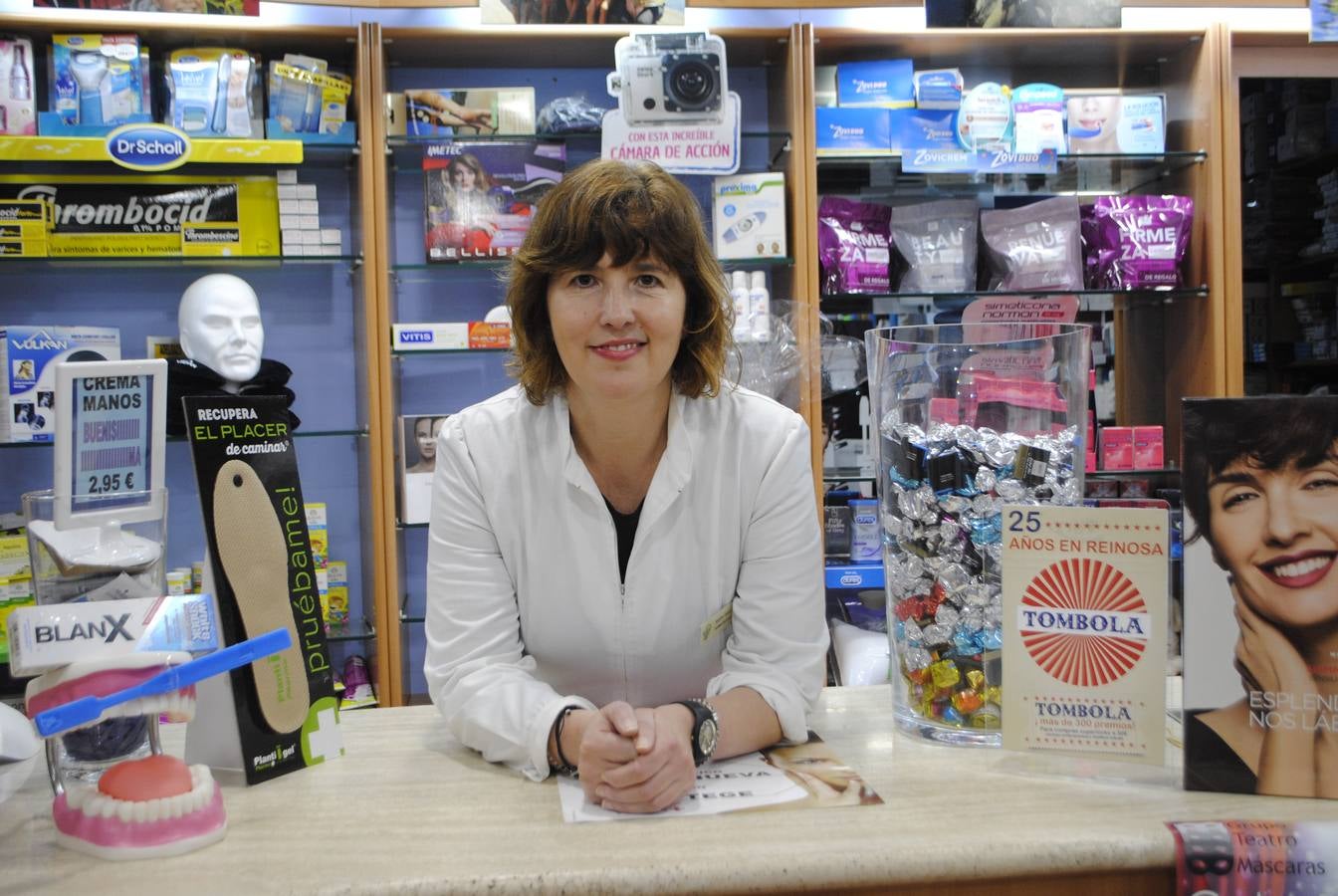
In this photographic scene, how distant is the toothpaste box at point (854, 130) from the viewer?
10.6ft

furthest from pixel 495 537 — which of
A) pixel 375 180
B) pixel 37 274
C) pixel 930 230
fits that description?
pixel 37 274

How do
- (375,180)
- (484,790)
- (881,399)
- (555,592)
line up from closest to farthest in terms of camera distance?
(484,790) → (881,399) → (555,592) → (375,180)

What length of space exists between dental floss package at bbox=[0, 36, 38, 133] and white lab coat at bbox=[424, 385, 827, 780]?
228 centimetres

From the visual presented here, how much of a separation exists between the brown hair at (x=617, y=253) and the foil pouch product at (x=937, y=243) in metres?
1.79

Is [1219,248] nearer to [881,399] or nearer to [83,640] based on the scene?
[881,399]

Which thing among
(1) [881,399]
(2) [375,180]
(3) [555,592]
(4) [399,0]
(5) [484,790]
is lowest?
(5) [484,790]

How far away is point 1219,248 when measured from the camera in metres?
3.21

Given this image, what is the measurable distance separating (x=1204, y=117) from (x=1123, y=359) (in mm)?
773

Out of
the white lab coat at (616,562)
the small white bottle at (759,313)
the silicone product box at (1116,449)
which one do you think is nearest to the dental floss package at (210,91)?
the small white bottle at (759,313)

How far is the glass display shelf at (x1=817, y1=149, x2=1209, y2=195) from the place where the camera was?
3277mm

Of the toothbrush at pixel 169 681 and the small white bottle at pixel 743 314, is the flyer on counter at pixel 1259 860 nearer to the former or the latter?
the toothbrush at pixel 169 681

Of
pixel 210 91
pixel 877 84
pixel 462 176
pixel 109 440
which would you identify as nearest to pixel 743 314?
pixel 877 84

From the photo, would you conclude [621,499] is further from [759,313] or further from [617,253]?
[759,313]

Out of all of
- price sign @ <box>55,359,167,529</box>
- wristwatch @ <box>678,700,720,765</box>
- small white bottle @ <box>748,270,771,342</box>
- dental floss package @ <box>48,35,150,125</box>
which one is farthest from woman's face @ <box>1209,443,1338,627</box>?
dental floss package @ <box>48,35,150,125</box>
